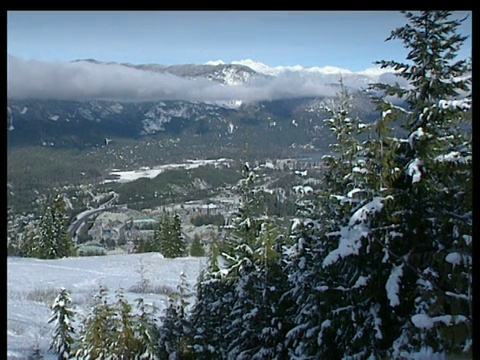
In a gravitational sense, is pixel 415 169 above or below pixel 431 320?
above

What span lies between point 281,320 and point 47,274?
6.78 ft

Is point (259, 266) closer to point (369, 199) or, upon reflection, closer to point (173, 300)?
point (173, 300)

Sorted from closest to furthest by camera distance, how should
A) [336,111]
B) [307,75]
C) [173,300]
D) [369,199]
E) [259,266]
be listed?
[369,199]
[307,75]
[336,111]
[173,300]
[259,266]

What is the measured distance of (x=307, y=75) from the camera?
3.43 metres

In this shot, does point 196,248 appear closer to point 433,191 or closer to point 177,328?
point 177,328

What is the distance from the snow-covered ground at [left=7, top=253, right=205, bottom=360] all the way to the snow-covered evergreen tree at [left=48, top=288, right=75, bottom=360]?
0.04 m

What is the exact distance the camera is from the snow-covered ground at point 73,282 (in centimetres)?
278

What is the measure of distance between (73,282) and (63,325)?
0.33m

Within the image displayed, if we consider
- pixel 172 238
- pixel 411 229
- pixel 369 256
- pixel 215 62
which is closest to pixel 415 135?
pixel 411 229

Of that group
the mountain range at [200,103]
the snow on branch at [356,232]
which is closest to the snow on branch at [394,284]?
the snow on branch at [356,232]

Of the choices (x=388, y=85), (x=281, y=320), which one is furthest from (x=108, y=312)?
(x=388, y=85)

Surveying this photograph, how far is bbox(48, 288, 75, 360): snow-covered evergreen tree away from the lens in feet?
10.9

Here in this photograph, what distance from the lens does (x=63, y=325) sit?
3.39m

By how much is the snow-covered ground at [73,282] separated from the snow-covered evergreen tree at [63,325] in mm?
44
